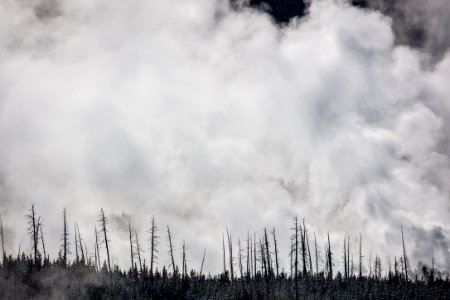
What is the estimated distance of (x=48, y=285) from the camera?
47.3 metres

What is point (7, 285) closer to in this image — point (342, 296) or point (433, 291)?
point (342, 296)

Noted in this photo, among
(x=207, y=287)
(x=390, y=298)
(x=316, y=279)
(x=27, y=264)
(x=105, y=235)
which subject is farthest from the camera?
(x=316, y=279)

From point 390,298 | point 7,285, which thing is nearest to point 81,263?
point 7,285

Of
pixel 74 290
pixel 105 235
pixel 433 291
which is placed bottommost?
pixel 433 291

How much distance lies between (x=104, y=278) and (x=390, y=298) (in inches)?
1429

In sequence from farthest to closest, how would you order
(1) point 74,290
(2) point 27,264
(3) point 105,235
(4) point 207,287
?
(3) point 105,235 < (4) point 207,287 < (2) point 27,264 < (1) point 74,290

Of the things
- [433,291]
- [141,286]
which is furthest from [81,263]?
[433,291]

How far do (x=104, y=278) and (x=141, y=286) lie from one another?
4.42 meters

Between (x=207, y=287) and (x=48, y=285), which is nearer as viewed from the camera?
(x=48, y=285)

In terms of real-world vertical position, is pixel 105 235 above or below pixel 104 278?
above

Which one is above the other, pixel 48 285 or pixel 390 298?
pixel 48 285

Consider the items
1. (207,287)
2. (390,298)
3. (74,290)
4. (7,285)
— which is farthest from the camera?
(390,298)

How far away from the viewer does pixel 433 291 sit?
2756 inches

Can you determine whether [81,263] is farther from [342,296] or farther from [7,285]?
[342,296]
